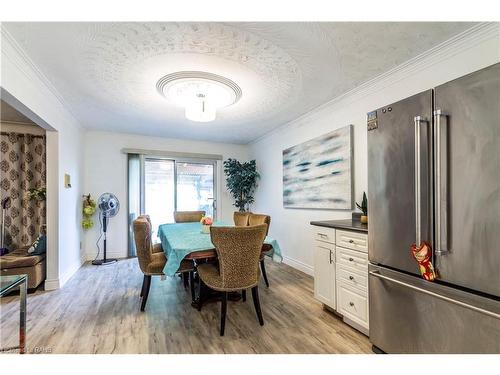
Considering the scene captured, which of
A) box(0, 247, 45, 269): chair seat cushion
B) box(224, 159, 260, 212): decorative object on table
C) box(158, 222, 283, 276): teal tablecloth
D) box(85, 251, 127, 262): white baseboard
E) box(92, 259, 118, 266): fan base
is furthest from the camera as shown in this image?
box(224, 159, 260, 212): decorative object on table

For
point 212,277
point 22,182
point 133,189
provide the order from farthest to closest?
point 133,189
point 22,182
point 212,277

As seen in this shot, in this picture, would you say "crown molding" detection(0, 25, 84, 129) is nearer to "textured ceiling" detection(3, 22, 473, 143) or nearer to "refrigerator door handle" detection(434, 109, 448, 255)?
"textured ceiling" detection(3, 22, 473, 143)

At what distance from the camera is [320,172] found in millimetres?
3217

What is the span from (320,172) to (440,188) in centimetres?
197

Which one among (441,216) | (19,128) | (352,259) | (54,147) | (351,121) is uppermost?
(19,128)

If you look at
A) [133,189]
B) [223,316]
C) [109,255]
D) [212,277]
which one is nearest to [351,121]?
[212,277]

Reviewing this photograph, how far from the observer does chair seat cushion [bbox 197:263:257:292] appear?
1.99 m

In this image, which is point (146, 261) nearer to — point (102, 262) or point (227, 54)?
point (227, 54)

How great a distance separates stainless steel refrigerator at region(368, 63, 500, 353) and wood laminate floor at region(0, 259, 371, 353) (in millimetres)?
564

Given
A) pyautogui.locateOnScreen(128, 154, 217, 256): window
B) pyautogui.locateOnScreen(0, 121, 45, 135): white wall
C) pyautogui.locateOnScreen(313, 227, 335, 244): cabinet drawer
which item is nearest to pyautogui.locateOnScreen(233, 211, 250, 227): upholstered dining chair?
pyautogui.locateOnScreen(313, 227, 335, 244): cabinet drawer

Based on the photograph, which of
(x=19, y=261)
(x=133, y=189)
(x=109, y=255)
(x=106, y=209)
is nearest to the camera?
(x=19, y=261)

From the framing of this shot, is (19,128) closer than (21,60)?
No

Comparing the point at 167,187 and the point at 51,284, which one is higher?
the point at 167,187

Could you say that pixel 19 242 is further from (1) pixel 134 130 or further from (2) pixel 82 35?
(2) pixel 82 35
